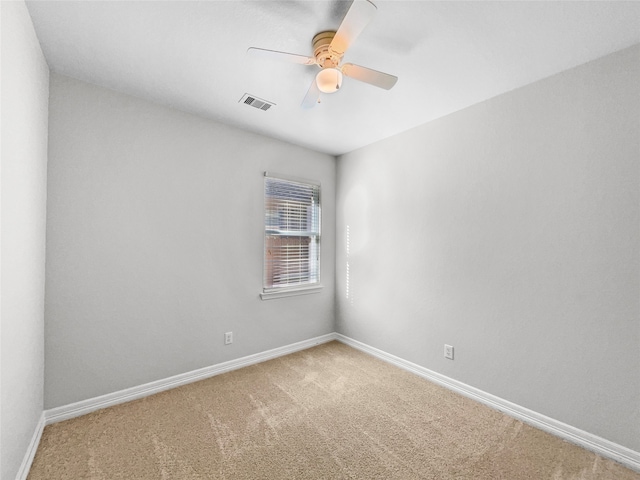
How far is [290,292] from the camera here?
333 cm

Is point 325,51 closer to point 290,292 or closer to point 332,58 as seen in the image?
point 332,58

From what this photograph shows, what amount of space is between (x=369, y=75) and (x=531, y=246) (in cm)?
169

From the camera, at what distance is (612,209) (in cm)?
178

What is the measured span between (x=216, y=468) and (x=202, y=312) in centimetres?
135

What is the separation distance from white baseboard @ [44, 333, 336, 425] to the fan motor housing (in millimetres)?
2729

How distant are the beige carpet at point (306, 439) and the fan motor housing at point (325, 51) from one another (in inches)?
92.8

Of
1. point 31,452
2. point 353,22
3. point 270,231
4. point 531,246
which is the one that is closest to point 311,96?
point 353,22

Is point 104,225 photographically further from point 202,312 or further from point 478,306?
point 478,306

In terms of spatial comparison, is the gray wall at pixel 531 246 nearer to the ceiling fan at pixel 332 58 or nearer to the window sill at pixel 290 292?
the window sill at pixel 290 292

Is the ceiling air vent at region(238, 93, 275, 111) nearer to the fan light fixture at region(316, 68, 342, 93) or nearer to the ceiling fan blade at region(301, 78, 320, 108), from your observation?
the ceiling fan blade at region(301, 78, 320, 108)

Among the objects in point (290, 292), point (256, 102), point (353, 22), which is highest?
point (256, 102)

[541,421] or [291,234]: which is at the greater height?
[291,234]

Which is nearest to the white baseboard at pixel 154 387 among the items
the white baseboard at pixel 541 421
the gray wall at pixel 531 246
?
the gray wall at pixel 531 246

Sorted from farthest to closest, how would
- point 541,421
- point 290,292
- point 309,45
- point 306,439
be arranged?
point 290,292, point 541,421, point 306,439, point 309,45
